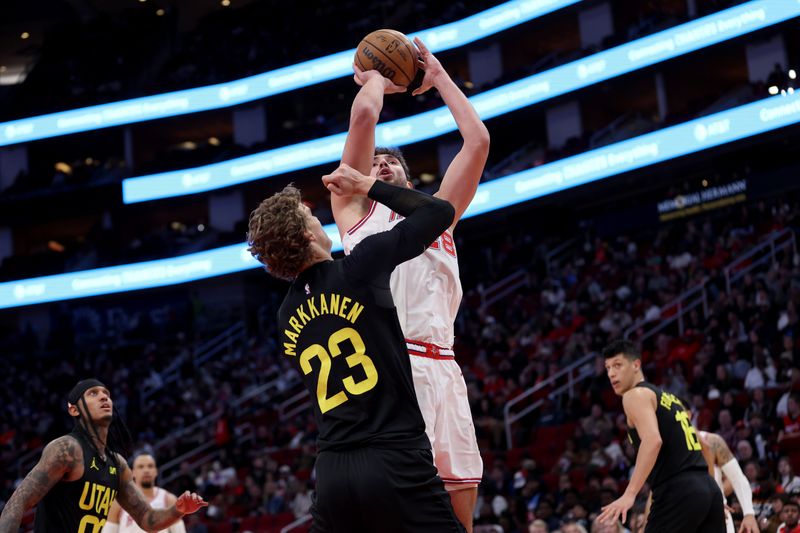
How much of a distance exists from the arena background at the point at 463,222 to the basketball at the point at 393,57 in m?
6.51

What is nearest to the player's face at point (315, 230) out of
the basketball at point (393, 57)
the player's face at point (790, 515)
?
the basketball at point (393, 57)

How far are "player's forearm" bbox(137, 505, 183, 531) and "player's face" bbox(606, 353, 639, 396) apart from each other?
3.01 metres

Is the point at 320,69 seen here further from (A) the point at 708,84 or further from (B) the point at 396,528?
(B) the point at 396,528

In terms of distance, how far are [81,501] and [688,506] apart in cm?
379

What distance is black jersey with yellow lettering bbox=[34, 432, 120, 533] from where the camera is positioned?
233 inches

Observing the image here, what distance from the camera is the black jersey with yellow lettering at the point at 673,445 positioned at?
6.60m

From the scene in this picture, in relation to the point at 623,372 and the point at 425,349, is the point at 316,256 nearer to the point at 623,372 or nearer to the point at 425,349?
the point at 425,349

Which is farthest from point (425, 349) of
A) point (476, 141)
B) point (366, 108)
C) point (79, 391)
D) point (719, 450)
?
point (719, 450)

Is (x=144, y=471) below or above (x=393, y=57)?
below

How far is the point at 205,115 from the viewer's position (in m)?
33.5

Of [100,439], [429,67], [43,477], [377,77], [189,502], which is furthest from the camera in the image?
[100,439]

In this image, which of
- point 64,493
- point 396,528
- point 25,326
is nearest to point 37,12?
point 25,326

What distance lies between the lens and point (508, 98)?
27.2 metres

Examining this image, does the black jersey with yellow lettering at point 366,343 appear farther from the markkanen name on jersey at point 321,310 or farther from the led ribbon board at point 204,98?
the led ribbon board at point 204,98
